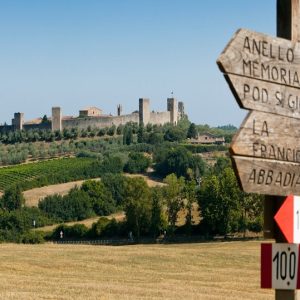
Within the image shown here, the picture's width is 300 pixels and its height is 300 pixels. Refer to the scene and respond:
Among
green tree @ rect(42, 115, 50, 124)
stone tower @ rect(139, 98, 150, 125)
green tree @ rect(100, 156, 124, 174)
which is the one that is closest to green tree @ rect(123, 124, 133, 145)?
stone tower @ rect(139, 98, 150, 125)

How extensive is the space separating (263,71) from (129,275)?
2510 centimetres

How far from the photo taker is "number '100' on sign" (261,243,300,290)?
5680 mm

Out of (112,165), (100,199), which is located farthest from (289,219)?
(112,165)

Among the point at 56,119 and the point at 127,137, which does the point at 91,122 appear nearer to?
the point at 56,119

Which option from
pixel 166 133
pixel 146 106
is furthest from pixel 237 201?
pixel 146 106

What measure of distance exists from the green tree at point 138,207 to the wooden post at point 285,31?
199ft

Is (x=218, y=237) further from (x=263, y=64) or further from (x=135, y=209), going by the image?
(x=263, y=64)

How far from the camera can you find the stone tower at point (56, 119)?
15350 cm

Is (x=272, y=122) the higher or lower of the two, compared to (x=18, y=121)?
lower

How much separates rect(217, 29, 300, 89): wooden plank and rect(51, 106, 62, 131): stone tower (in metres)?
148

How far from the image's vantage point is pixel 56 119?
6068 inches

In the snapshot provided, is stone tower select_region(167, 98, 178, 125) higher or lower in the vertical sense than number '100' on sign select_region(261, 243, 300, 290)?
higher

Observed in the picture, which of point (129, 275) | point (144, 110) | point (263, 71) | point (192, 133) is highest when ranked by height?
point (144, 110)

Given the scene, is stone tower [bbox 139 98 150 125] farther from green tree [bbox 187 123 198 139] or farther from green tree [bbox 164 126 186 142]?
green tree [bbox 164 126 186 142]
